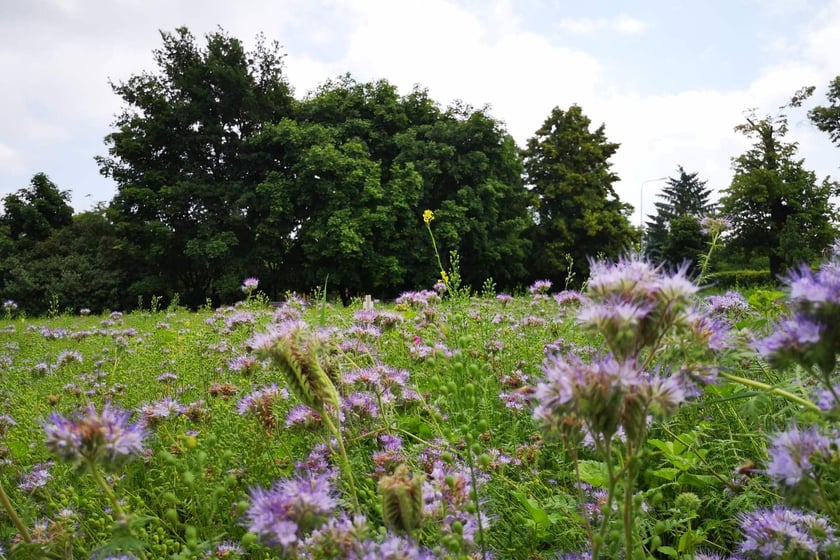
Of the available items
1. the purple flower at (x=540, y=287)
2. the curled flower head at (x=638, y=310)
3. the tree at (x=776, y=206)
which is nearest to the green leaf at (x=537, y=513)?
the curled flower head at (x=638, y=310)

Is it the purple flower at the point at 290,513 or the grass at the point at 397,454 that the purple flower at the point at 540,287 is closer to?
the grass at the point at 397,454

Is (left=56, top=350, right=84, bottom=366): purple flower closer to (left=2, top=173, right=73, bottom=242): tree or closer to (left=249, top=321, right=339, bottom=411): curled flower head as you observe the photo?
(left=249, top=321, right=339, bottom=411): curled flower head

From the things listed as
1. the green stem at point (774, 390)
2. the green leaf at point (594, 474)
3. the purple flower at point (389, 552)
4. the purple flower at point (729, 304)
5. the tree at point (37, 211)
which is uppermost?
the tree at point (37, 211)

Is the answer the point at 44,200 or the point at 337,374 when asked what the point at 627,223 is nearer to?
the point at 337,374

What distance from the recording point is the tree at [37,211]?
35375 millimetres

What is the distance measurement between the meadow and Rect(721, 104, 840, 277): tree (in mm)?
26795

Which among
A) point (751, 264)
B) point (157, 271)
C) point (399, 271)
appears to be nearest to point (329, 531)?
point (399, 271)

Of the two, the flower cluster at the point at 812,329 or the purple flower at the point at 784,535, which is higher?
the flower cluster at the point at 812,329

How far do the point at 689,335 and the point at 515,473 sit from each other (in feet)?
4.29

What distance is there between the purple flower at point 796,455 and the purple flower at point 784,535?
24 centimetres

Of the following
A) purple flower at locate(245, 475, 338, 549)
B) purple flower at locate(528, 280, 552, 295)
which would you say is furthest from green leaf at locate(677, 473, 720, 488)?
purple flower at locate(528, 280, 552, 295)

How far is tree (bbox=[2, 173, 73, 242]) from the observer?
35.4m

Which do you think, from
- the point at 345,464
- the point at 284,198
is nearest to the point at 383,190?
the point at 284,198

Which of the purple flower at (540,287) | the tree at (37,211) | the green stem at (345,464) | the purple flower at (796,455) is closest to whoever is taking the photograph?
the purple flower at (796,455)
